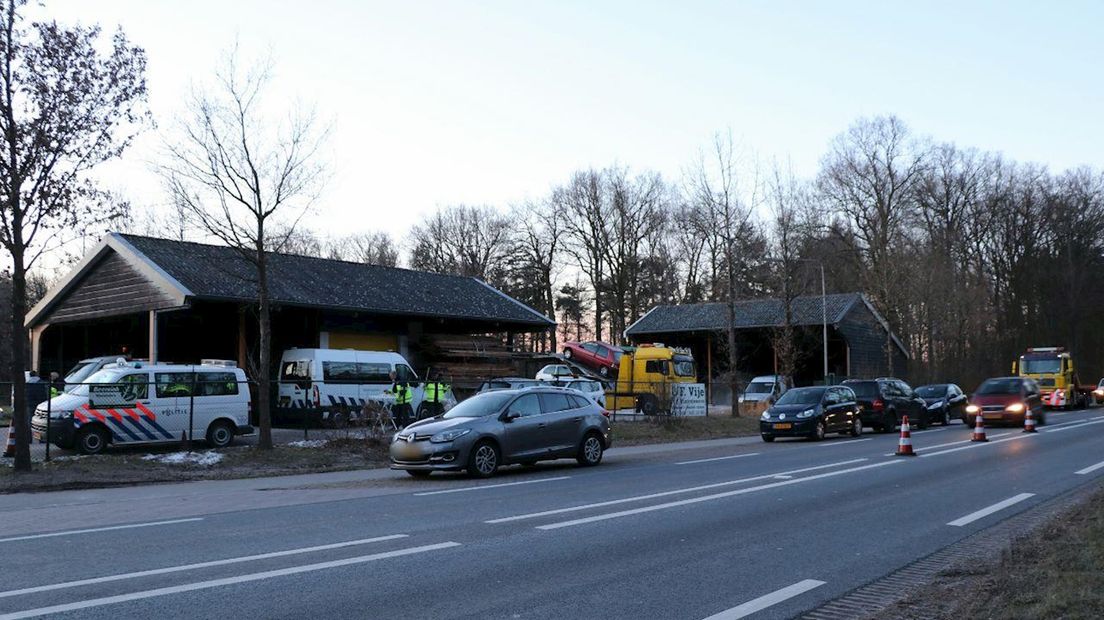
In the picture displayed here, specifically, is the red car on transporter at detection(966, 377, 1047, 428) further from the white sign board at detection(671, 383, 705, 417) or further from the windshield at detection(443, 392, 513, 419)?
the windshield at detection(443, 392, 513, 419)

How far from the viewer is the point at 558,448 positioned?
18.1 m

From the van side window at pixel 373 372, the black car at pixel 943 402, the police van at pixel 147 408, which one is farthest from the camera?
the black car at pixel 943 402

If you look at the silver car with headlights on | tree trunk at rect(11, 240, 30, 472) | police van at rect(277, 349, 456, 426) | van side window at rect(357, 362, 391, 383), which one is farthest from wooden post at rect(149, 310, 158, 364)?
the silver car with headlights on

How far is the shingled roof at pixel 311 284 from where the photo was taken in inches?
1219

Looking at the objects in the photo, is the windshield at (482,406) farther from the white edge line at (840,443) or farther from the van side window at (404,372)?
the van side window at (404,372)

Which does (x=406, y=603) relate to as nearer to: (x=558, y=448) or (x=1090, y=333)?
(x=558, y=448)

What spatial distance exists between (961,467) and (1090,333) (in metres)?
61.4

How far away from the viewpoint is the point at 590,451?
61.7 feet

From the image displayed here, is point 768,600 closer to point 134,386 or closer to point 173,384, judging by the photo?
point 134,386

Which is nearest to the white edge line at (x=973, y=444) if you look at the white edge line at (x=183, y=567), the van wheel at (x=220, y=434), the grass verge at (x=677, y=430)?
the grass verge at (x=677, y=430)

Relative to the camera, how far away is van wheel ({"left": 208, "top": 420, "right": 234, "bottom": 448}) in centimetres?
2192

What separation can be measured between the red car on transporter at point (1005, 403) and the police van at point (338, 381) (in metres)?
17.0

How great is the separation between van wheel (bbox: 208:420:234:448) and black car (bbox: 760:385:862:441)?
46.2ft

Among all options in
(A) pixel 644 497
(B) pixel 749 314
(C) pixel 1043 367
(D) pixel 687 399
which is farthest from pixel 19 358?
(B) pixel 749 314
